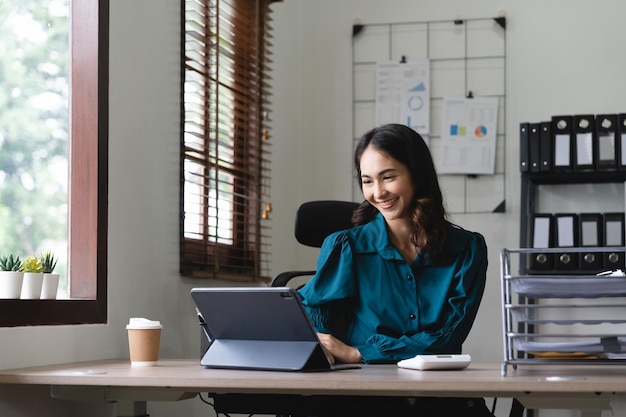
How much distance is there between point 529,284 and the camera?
1.71 m

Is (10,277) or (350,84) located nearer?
(10,277)

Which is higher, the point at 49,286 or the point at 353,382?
the point at 49,286

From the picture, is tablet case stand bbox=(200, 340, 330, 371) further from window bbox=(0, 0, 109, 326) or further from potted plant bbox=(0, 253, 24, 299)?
window bbox=(0, 0, 109, 326)

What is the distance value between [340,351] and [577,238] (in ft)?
7.05

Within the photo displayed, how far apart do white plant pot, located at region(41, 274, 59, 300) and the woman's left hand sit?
0.69 meters

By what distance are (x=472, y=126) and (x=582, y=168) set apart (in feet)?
1.86

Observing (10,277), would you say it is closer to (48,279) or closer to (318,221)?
(48,279)

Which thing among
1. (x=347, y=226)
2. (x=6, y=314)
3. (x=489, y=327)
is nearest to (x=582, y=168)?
(x=489, y=327)

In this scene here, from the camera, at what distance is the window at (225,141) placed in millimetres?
3227

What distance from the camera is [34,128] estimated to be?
8.12ft

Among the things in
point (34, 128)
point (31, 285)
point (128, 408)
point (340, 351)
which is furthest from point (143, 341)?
point (34, 128)

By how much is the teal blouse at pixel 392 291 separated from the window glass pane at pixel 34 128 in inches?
30.2

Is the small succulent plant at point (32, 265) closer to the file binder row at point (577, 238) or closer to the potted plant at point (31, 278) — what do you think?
the potted plant at point (31, 278)

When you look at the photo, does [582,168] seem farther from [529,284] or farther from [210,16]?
[529,284]
